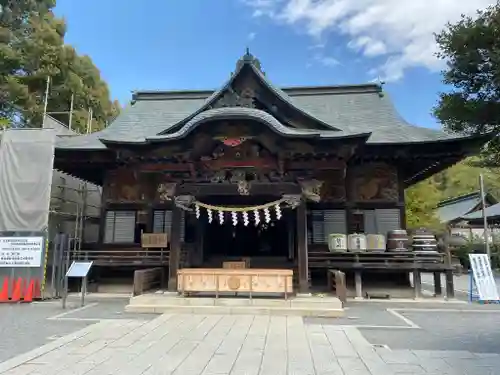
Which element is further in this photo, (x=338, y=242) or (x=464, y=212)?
(x=464, y=212)

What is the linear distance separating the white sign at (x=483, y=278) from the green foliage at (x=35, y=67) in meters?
20.8

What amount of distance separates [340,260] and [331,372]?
639 cm

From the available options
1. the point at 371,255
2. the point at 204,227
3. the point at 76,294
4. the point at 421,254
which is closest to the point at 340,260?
the point at 371,255

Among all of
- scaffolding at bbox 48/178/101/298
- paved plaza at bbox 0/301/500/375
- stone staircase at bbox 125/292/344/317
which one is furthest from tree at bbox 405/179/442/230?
scaffolding at bbox 48/178/101/298

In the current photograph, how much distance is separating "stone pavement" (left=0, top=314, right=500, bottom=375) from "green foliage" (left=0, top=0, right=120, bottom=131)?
62.4 ft

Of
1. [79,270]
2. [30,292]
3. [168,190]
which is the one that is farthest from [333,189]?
[30,292]

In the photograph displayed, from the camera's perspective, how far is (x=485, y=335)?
6207 mm

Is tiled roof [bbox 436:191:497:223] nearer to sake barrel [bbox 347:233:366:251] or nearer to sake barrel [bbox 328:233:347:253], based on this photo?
sake barrel [bbox 347:233:366:251]

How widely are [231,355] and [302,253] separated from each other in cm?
505

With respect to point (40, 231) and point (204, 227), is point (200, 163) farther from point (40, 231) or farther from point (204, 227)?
point (40, 231)

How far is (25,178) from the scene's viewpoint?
10312 millimetres

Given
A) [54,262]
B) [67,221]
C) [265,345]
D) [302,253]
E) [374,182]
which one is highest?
[374,182]

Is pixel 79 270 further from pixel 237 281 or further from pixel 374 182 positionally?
pixel 374 182

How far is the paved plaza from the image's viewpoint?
14.3 ft
